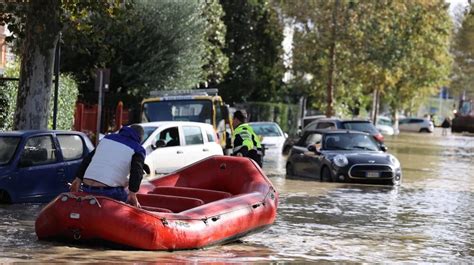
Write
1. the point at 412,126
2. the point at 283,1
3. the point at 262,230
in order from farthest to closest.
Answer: the point at 412,126 → the point at 283,1 → the point at 262,230

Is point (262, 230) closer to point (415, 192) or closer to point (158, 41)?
point (415, 192)

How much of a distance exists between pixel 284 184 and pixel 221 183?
9316 millimetres

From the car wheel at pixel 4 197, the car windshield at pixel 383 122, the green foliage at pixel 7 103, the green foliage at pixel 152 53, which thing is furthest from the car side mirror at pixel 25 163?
the car windshield at pixel 383 122

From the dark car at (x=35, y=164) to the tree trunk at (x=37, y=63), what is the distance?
2853 mm

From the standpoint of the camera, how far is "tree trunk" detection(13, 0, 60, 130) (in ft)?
63.8

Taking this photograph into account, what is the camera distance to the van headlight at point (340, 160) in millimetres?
23484

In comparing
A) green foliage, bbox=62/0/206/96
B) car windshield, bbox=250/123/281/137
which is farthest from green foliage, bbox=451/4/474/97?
green foliage, bbox=62/0/206/96

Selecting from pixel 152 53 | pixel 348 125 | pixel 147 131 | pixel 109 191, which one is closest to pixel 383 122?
pixel 152 53

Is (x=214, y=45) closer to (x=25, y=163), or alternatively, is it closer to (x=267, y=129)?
(x=267, y=129)

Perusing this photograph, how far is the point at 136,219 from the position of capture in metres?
11.3

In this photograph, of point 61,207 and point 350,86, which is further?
point 350,86

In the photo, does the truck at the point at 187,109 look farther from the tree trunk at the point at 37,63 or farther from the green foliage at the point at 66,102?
the tree trunk at the point at 37,63

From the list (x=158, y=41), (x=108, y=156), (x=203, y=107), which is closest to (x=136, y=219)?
(x=108, y=156)

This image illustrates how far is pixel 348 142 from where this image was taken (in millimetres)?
24641
